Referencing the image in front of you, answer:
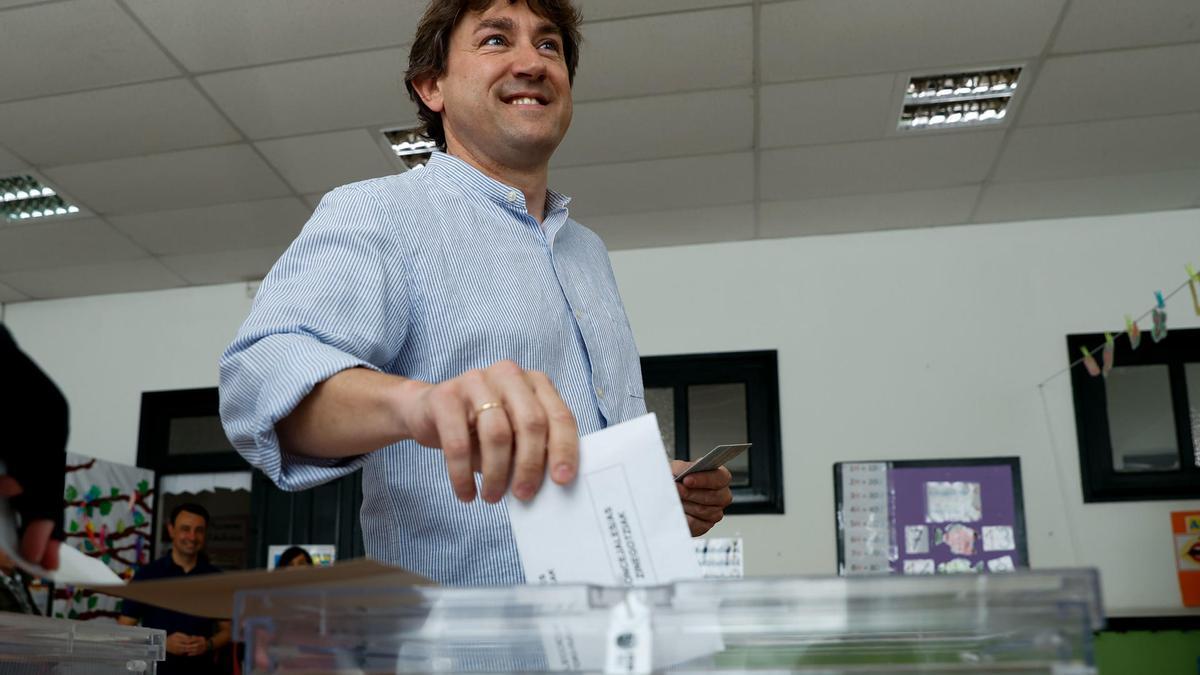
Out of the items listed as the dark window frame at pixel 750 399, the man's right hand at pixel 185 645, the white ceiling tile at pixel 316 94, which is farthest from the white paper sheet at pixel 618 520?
the dark window frame at pixel 750 399

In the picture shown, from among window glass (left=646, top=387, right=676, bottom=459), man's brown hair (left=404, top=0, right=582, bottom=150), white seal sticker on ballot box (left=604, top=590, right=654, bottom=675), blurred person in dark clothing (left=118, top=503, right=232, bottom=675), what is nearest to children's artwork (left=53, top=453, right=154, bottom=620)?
blurred person in dark clothing (left=118, top=503, right=232, bottom=675)

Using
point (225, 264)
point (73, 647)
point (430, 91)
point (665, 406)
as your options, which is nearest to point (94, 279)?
point (225, 264)

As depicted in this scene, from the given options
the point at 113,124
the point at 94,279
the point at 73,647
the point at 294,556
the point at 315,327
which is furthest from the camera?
the point at 94,279

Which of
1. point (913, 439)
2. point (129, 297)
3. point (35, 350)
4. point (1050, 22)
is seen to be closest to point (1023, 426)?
point (913, 439)

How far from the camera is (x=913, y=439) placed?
15.7 ft

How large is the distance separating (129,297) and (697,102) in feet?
11.2

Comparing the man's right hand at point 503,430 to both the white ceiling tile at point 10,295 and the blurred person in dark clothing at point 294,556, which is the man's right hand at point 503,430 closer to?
the blurred person in dark clothing at point 294,556

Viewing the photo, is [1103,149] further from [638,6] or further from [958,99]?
[638,6]

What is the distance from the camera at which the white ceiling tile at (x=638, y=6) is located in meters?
3.16

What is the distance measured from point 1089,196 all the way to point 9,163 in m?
4.32

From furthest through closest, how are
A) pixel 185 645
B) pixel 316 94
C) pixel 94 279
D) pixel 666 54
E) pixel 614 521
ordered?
pixel 94 279
pixel 185 645
pixel 316 94
pixel 666 54
pixel 614 521

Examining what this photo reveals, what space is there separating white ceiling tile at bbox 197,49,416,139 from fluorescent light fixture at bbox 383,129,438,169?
0.13 m

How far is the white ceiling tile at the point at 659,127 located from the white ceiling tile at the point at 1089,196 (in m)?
1.29

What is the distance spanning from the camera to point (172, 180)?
4.30 metres
